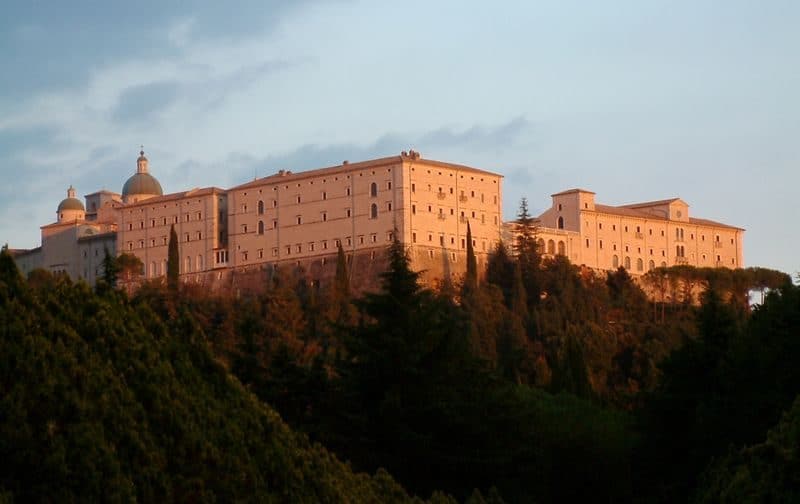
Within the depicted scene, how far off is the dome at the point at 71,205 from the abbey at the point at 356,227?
57 centimetres

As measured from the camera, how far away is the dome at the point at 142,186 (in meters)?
79.8

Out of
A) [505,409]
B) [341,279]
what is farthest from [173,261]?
[505,409]

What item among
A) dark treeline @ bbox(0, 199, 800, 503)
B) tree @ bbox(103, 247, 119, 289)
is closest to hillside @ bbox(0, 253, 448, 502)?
tree @ bbox(103, 247, 119, 289)

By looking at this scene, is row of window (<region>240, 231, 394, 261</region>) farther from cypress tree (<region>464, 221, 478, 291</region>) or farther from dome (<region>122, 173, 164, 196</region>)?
dome (<region>122, 173, 164, 196</region>)

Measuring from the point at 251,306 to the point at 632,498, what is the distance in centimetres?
3570

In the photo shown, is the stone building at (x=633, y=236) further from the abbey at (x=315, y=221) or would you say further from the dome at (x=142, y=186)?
the dome at (x=142, y=186)

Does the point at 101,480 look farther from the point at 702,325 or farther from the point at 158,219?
the point at 158,219

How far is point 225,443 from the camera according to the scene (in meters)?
10.7

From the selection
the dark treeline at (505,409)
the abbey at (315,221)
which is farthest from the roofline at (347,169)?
the dark treeline at (505,409)

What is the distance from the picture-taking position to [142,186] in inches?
3147

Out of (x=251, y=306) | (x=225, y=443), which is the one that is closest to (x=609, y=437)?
(x=225, y=443)

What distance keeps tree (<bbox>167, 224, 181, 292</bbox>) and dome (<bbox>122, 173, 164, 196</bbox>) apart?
833 cm

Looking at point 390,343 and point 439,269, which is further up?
point 439,269

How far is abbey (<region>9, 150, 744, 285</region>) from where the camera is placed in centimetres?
6694
